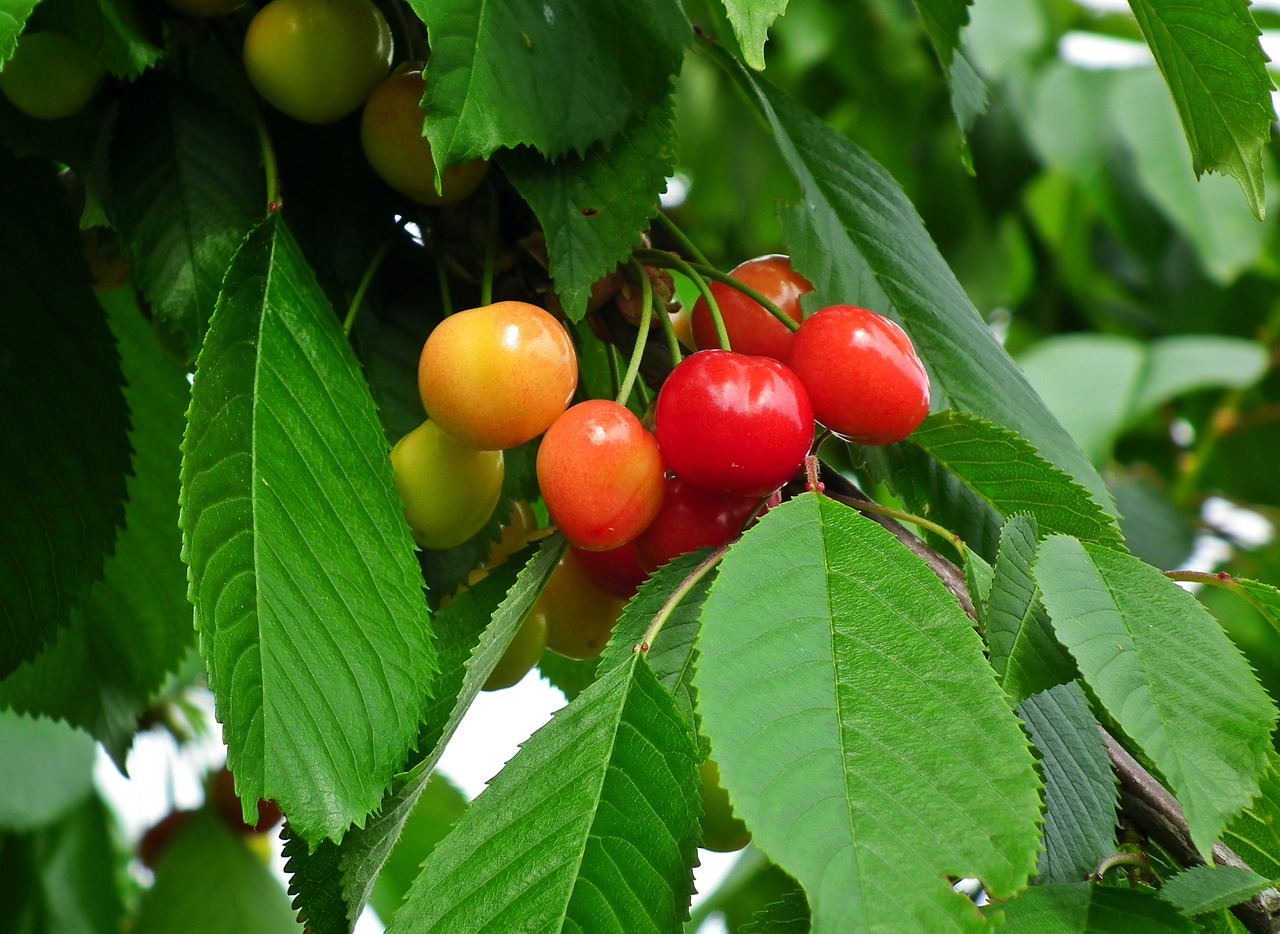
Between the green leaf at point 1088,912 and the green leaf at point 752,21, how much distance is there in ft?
0.95

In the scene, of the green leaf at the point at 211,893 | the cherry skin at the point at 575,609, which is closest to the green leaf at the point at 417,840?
the green leaf at the point at 211,893

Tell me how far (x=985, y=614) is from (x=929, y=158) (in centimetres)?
147

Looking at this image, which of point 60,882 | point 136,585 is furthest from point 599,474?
point 60,882

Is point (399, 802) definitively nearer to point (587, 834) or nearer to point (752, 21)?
point (587, 834)

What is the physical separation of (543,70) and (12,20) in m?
0.18

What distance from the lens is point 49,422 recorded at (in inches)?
21.7

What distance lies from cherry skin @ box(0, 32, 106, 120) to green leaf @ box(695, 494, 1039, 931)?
0.34 m

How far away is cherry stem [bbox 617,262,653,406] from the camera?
1.57ft

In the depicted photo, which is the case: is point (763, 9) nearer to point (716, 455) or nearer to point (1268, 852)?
point (716, 455)

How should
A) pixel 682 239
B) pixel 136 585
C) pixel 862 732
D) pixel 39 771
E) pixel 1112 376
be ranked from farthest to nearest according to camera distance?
pixel 1112 376, pixel 39 771, pixel 136 585, pixel 682 239, pixel 862 732

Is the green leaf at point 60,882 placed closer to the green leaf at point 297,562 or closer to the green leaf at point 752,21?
the green leaf at point 297,562

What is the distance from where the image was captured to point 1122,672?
37 centimetres

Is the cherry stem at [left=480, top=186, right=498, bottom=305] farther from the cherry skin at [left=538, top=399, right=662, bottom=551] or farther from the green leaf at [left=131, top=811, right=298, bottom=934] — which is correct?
the green leaf at [left=131, top=811, right=298, bottom=934]

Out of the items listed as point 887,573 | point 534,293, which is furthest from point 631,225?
point 887,573
